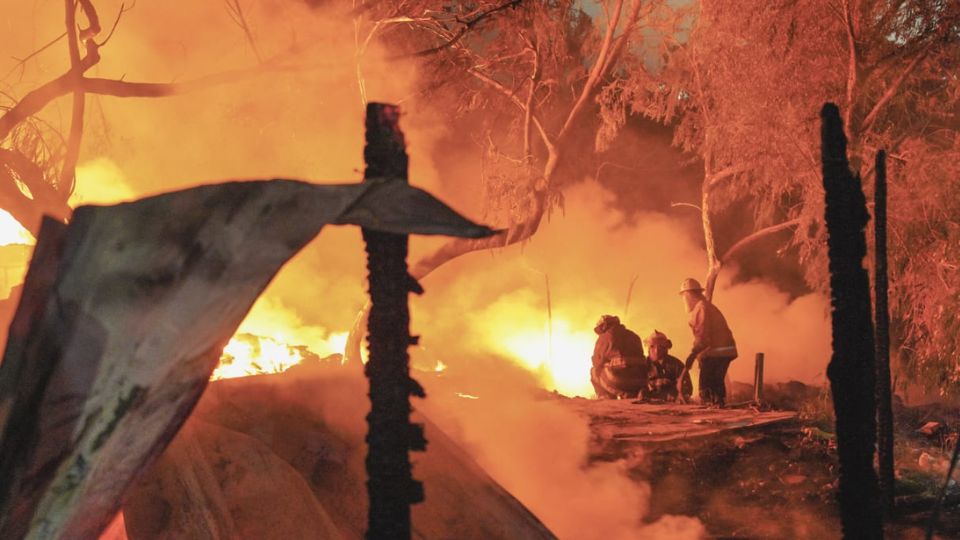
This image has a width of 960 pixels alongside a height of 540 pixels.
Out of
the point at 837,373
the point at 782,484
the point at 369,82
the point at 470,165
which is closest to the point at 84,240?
the point at 837,373

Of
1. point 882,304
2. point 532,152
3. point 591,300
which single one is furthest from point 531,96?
point 882,304

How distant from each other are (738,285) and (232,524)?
17.8 m

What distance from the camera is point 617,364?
13.4 m

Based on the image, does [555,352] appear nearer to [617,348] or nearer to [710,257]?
[710,257]

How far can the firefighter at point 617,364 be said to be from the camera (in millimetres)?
13414

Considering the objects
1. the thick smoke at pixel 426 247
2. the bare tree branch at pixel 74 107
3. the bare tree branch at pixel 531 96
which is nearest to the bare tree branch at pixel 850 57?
the bare tree branch at pixel 531 96

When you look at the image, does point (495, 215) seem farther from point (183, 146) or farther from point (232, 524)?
point (232, 524)

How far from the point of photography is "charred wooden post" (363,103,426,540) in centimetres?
320

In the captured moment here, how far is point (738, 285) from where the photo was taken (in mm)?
22109

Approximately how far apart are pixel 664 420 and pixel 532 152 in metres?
5.88

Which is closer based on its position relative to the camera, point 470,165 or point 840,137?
point 840,137

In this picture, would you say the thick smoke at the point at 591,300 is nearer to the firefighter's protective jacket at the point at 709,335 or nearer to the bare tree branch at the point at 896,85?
the firefighter's protective jacket at the point at 709,335

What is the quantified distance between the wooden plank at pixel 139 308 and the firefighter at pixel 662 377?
10.9 meters

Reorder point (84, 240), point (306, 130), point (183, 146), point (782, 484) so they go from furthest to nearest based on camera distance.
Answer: point (306, 130) → point (183, 146) → point (782, 484) → point (84, 240)
